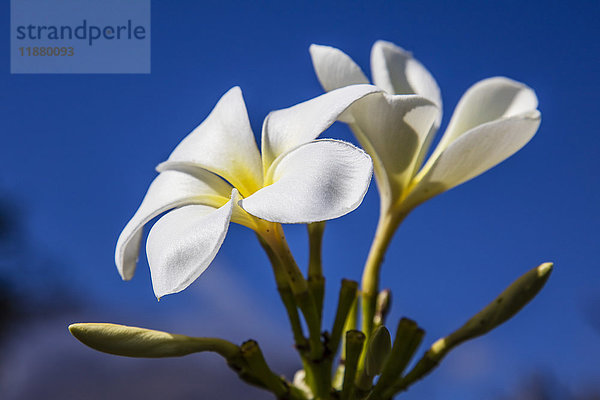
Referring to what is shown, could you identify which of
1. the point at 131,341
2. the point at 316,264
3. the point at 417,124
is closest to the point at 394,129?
the point at 417,124

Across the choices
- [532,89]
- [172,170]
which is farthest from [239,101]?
[532,89]

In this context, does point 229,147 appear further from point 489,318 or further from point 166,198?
point 489,318

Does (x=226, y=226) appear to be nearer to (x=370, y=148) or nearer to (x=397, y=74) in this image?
(x=370, y=148)

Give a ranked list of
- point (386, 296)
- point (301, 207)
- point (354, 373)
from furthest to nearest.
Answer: point (386, 296) < point (354, 373) < point (301, 207)

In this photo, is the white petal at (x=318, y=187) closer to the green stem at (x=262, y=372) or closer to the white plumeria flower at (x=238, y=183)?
the white plumeria flower at (x=238, y=183)

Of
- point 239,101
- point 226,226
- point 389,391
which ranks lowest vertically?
point 389,391

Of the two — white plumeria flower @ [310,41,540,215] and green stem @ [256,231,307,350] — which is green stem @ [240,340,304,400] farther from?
white plumeria flower @ [310,41,540,215]
